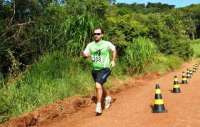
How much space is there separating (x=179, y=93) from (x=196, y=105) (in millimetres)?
2940

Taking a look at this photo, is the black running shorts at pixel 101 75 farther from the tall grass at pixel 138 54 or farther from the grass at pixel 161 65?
the grass at pixel 161 65

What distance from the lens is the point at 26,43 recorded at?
630 inches

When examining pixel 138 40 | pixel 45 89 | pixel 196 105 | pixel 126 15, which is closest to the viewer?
pixel 196 105

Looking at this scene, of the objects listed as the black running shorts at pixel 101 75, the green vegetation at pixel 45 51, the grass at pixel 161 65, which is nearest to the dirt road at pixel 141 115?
the black running shorts at pixel 101 75

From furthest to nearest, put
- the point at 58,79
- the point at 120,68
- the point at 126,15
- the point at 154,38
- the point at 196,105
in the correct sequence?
the point at 154,38, the point at 126,15, the point at 120,68, the point at 58,79, the point at 196,105

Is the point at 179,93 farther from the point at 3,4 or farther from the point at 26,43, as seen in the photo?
the point at 3,4

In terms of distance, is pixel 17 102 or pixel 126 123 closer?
pixel 126 123

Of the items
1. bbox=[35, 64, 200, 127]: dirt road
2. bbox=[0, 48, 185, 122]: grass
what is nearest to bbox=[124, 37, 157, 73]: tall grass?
bbox=[0, 48, 185, 122]: grass

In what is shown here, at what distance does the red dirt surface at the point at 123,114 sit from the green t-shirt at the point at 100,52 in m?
1.07

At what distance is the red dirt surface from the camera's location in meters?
10.1

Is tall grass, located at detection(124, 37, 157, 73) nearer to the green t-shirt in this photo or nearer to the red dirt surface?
the red dirt surface

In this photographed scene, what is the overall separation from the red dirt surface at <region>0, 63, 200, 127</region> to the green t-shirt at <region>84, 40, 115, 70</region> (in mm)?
1074

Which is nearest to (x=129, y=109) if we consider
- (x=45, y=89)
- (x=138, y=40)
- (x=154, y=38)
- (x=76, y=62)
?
(x=45, y=89)

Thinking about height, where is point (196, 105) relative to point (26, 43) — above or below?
below
